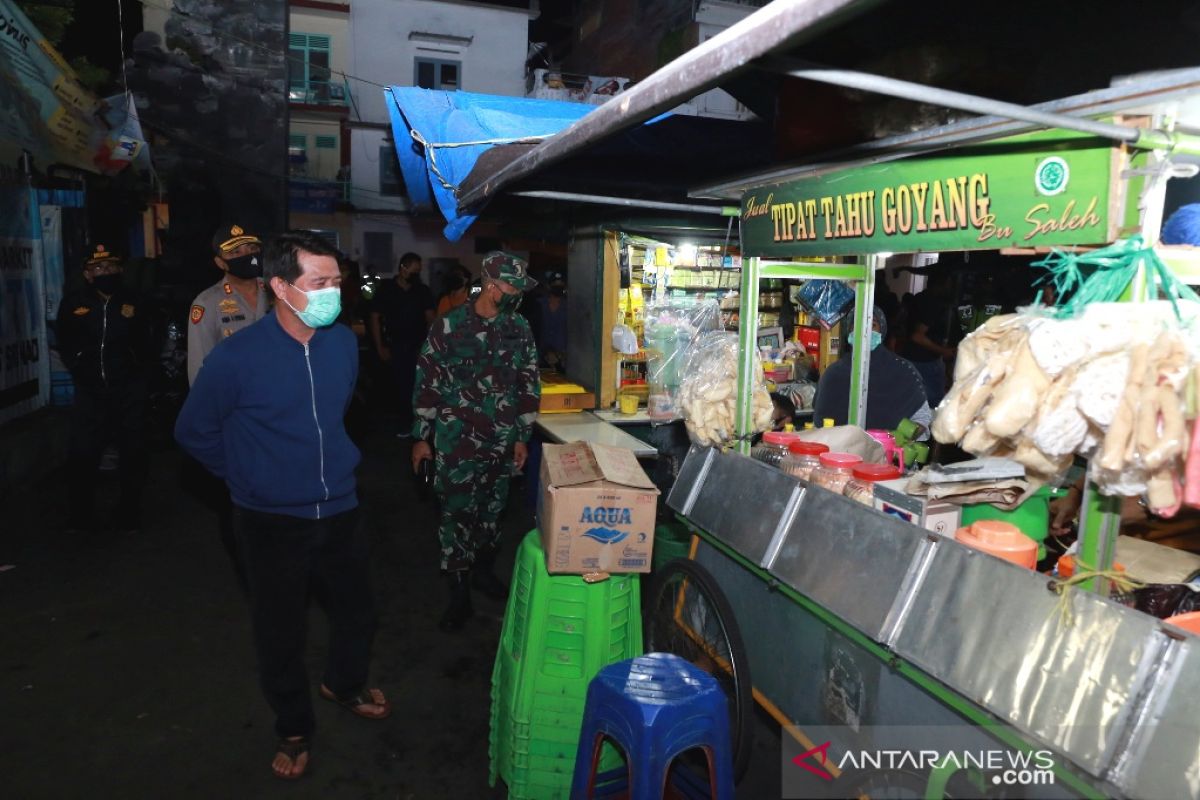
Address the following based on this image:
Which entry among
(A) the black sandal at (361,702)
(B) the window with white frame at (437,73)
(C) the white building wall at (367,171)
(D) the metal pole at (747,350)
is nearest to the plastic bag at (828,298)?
(D) the metal pole at (747,350)

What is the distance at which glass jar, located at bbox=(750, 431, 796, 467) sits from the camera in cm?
376

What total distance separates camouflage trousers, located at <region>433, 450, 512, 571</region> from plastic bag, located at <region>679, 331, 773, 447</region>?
126 centimetres

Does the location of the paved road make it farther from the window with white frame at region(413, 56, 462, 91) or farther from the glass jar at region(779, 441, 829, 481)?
the window with white frame at region(413, 56, 462, 91)

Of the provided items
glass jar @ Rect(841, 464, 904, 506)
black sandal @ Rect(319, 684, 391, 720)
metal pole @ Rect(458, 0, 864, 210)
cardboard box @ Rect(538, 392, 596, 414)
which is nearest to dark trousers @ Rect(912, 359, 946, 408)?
cardboard box @ Rect(538, 392, 596, 414)

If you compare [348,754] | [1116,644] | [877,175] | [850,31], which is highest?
[850,31]

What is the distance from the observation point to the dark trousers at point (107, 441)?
596 cm

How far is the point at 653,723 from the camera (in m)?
2.45

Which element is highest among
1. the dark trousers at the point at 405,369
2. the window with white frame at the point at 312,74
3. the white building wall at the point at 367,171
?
the window with white frame at the point at 312,74

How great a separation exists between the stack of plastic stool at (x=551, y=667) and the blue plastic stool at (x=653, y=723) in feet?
Result: 1.14

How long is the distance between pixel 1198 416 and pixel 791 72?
1208 millimetres

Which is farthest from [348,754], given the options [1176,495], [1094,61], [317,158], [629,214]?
[317,158]

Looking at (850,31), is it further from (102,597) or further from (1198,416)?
(102,597)

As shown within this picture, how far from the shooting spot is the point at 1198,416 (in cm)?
174

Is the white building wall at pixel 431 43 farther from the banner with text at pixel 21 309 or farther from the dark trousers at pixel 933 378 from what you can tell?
the dark trousers at pixel 933 378
